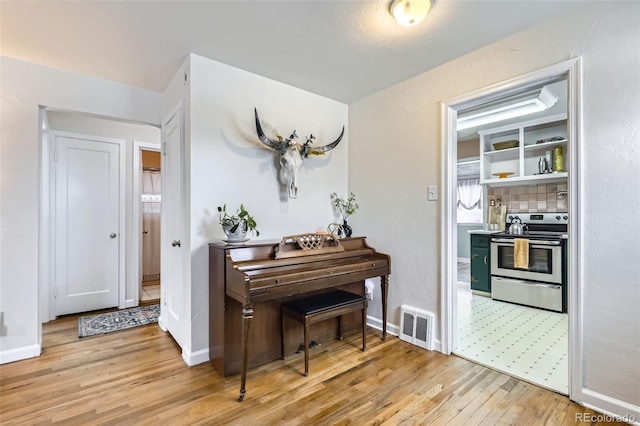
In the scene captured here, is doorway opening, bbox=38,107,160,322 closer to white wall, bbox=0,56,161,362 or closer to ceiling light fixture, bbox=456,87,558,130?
white wall, bbox=0,56,161,362

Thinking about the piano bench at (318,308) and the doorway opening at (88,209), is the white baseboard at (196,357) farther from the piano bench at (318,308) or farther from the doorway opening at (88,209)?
the doorway opening at (88,209)

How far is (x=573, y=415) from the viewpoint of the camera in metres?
1.75

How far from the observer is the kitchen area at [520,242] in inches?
115

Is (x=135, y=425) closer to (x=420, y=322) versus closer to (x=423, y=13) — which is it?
(x=420, y=322)

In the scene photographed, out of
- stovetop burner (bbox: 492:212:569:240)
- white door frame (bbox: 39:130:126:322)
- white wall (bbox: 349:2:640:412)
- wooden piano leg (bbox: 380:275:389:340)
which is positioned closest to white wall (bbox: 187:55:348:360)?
wooden piano leg (bbox: 380:275:389:340)

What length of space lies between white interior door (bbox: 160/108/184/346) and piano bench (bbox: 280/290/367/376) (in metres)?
1.01

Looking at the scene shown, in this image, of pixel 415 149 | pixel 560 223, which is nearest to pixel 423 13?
pixel 415 149

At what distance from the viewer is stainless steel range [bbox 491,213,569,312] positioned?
361 cm

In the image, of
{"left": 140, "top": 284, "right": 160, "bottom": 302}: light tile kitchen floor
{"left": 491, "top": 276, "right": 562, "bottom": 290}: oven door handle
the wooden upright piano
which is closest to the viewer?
the wooden upright piano

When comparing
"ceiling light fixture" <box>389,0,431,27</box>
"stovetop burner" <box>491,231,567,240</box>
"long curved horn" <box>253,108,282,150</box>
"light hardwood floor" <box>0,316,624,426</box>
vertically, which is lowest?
"light hardwood floor" <box>0,316,624,426</box>

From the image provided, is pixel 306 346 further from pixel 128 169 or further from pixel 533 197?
pixel 533 197

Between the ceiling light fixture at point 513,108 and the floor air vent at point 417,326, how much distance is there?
91.0 inches

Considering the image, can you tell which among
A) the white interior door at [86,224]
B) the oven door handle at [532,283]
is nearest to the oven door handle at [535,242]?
the oven door handle at [532,283]

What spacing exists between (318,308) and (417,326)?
1050mm
